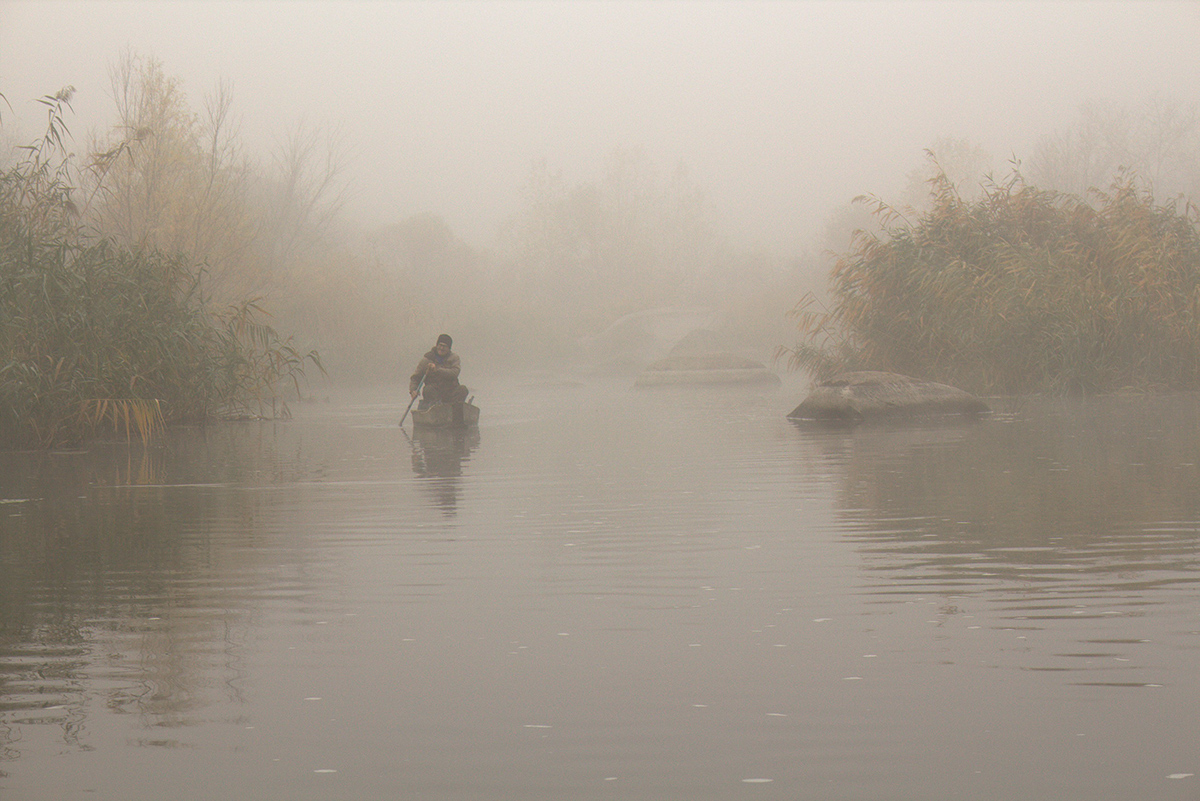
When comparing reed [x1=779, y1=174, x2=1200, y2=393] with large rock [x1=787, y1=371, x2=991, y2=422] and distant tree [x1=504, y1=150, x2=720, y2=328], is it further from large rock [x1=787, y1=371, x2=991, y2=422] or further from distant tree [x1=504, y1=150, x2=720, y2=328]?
distant tree [x1=504, y1=150, x2=720, y2=328]

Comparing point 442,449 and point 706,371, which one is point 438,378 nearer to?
point 442,449

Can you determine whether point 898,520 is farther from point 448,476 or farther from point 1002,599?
point 448,476

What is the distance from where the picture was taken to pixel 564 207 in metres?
78.2

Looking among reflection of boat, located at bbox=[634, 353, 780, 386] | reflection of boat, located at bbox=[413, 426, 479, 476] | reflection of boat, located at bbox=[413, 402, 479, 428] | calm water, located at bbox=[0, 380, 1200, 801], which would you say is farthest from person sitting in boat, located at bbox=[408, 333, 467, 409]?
reflection of boat, located at bbox=[634, 353, 780, 386]

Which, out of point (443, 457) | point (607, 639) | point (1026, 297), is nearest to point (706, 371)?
point (1026, 297)

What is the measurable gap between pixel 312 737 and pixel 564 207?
→ 247 feet

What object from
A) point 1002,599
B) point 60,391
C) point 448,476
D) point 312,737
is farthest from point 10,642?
point 60,391

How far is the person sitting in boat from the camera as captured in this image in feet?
60.7

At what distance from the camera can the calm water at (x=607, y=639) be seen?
3727 mm

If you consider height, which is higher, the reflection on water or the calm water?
the reflection on water

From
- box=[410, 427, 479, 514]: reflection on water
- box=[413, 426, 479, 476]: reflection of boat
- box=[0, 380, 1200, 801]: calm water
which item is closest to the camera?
box=[0, 380, 1200, 801]: calm water

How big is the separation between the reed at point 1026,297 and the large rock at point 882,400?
2.79m

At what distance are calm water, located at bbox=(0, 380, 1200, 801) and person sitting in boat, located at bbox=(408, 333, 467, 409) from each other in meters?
7.06

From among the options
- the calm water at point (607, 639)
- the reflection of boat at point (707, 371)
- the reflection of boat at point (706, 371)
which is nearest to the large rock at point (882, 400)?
the calm water at point (607, 639)
